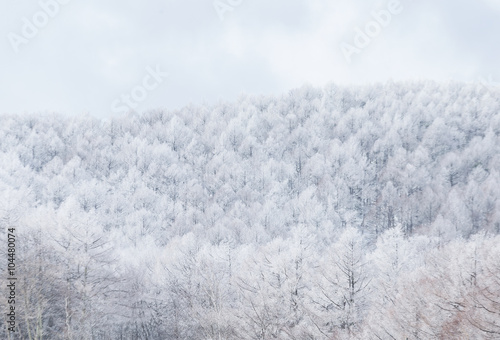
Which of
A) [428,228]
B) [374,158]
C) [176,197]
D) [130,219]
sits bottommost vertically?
[428,228]

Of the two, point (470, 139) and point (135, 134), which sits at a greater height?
point (135, 134)

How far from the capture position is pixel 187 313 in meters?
32.7

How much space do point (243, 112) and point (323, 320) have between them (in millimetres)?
136586

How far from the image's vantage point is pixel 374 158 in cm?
12406

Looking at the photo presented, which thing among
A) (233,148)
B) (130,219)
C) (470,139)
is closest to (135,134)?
(233,148)

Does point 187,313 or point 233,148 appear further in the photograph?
point 233,148

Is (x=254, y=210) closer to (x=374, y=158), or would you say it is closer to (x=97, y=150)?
(x=374, y=158)

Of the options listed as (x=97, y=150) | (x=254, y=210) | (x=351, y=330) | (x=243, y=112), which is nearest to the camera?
(x=351, y=330)

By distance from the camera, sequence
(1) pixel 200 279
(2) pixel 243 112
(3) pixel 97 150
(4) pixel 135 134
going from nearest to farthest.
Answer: (1) pixel 200 279
(3) pixel 97 150
(4) pixel 135 134
(2) pixel 243 112

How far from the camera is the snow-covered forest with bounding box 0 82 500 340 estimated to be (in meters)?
25.3

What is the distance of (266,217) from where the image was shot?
85625 mm

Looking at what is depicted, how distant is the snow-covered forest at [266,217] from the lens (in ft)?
82.9

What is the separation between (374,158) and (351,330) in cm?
10602

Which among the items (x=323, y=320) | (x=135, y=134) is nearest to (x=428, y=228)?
(x=323, y=320)
